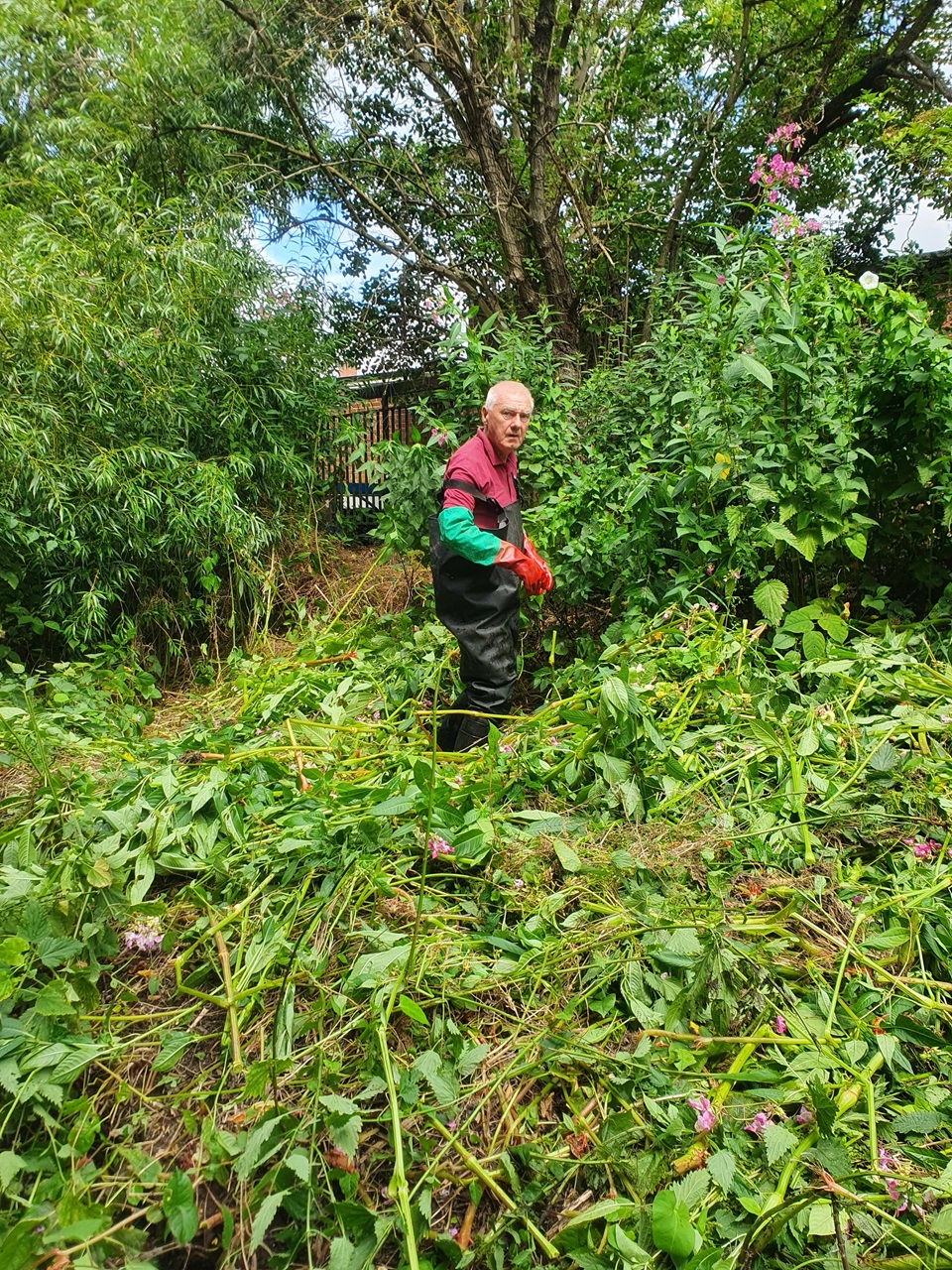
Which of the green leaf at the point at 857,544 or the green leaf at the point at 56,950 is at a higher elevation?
the green leaf at the point at 857,544

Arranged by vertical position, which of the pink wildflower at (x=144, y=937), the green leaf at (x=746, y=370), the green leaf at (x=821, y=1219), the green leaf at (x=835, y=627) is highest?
the green leaf at (x=746, y=370)

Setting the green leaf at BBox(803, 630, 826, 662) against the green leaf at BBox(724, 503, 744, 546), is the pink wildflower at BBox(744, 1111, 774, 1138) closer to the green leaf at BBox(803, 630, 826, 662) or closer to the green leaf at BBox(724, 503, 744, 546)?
the green leaf at BBox(803, 630, 826, 662)

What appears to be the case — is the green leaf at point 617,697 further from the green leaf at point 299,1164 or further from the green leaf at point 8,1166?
the green leaf at point 8,1166

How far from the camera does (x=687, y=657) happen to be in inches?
117

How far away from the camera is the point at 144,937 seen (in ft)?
5.94

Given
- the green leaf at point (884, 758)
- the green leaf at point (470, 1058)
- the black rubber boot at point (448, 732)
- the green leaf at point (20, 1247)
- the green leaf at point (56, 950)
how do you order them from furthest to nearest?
1. the black rubber boot at point (448, 732)
2. the green leaf at point (884, 758)
3. the green leaf at point (56, 950)
4. the green leaf at point (470, 1058)
5. the green leaf at point (20, 1247)

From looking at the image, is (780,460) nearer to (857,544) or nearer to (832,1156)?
(857,544)

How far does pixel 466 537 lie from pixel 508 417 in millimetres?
539

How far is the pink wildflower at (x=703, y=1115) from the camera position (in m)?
1.47

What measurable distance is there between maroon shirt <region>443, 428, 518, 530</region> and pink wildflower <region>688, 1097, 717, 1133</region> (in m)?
2.22

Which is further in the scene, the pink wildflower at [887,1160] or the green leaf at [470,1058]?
the green leaf at [470,1058]

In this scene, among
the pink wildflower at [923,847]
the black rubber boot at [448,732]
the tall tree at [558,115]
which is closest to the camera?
the pink wildflower at [923,847]

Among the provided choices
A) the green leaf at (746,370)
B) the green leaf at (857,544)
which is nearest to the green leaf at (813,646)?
the green leaf at (857,544)

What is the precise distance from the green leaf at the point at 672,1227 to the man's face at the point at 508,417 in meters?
2.66
